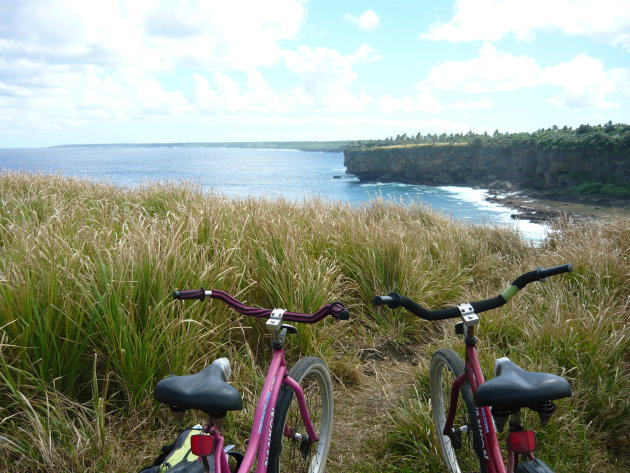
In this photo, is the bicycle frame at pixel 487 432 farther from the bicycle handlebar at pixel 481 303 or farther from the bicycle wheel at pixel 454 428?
the bicycle wheel at pixel 454 428

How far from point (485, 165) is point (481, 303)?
99188 millimetres

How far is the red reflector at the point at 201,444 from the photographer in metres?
1.62


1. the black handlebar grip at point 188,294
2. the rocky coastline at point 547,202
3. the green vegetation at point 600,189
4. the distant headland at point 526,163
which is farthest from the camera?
the distant headland at point 526,163

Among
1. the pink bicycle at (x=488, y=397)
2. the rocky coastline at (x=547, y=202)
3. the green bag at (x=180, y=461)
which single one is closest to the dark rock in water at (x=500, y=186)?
the rocky coastline at (x=547, y=202)

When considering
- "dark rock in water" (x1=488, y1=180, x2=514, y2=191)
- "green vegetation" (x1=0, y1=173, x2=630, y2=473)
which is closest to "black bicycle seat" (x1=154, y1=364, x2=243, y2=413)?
"green vegetation" (x1=0, y1=173, x2=630, y2=473)

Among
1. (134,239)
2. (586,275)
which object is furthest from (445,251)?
(134,239)

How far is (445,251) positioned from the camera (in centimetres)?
692

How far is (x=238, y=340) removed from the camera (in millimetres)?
Result: 4020

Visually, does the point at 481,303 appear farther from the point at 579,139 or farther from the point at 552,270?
the point at 579,139

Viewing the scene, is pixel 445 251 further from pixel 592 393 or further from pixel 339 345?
pixel 592 393

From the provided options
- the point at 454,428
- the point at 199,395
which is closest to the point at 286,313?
the point at 199,395

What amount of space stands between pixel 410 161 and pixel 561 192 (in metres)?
36.9

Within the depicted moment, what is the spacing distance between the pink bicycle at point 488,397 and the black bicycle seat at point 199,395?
2.10 feet

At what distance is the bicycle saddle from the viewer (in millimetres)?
1587
